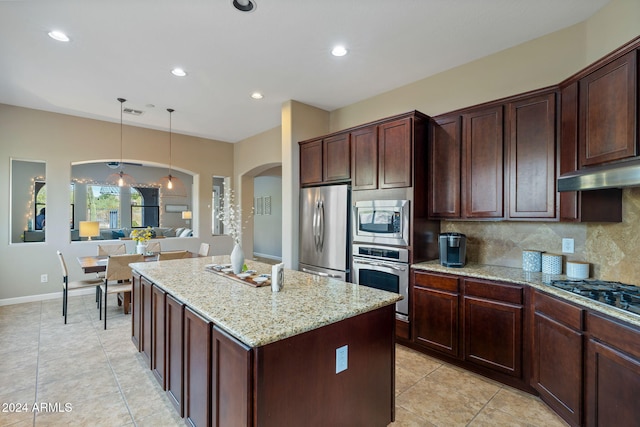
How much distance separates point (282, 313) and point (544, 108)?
2714mm

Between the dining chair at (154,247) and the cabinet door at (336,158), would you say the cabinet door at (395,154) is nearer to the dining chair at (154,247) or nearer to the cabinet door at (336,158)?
the cabinet door at (336,158)

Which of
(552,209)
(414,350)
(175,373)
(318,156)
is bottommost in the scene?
(414,350)

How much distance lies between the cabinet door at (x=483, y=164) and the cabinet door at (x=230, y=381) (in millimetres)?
2557

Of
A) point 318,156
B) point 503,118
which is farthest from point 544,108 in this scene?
point 318,156

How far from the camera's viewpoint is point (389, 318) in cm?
193

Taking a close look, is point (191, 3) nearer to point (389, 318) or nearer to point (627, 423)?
point (389, 318)

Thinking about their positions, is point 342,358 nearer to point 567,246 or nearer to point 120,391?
point 120,391

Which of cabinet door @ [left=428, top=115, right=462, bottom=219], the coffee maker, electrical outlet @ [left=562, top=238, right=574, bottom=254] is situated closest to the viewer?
electrical outlet @ [left=562, top=238, right=574, bottom=254]

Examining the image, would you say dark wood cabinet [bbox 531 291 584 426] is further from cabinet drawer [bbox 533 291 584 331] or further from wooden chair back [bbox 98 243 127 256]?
wooden chair back [bbox 98 243 127 256]

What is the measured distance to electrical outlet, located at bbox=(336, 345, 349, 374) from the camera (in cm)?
161

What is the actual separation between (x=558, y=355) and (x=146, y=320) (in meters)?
3.25

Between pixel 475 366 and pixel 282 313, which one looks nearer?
pixel 282 313

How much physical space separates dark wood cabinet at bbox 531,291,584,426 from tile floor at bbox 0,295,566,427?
7.4 inches

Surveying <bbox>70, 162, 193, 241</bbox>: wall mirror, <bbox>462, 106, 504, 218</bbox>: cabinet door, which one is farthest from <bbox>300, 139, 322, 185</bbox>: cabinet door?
<bbox>70, 162, 193, 241</bbox>: wall mirror
